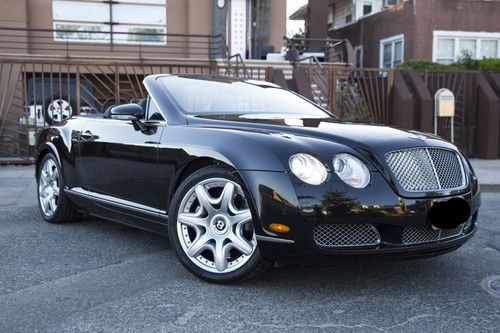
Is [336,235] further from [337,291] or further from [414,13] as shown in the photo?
[414,13]

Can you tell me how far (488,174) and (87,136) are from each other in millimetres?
7803

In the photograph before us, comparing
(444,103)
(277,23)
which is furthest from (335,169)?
(277,23)

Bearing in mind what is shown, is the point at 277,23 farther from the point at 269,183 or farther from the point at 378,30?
the point at 269,183

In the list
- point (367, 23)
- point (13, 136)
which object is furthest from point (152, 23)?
point (367, 23)

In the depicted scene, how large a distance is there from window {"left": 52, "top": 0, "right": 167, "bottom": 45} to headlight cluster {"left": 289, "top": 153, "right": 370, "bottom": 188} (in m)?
15.4

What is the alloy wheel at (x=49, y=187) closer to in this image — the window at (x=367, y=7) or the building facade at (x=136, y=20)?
the building facade at (x=136, y=20)

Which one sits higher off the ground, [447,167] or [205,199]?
[447,167]

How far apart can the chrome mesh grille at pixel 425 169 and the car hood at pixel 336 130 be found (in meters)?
0.06

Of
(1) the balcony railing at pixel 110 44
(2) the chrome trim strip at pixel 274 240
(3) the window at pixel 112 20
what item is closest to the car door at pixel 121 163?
(2) the chrome trim strip at pixel 274 240

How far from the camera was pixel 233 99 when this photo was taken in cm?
498

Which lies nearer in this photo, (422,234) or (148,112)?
(422,234)

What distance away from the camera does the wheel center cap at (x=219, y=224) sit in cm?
385

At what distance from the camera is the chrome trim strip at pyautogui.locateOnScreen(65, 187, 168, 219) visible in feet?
14.3

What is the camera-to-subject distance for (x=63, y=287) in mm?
3898
